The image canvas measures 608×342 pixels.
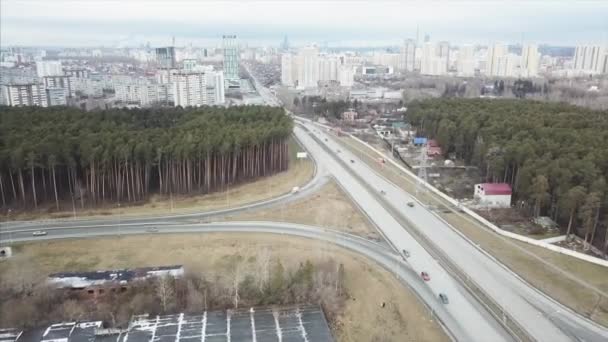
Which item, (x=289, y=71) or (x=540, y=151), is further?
(x=289, y=71)

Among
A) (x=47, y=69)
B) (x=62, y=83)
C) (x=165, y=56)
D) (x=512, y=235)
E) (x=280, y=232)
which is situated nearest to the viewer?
(x=512, y=235)

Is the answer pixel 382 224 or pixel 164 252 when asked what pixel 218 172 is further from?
pixel 382 224

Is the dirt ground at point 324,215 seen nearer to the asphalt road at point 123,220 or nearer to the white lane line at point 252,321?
the asphalt road at point 123,220

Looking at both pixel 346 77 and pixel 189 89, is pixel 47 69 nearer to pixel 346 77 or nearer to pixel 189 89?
pixel 189 89

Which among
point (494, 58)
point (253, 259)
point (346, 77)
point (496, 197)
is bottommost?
point (253, 259)

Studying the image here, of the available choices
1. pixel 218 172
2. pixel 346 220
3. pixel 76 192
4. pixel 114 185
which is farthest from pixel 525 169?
pixel 76 192

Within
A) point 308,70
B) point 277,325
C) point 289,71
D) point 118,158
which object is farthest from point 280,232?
point 289,71

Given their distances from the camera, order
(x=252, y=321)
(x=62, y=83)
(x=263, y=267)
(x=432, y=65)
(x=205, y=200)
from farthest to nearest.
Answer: (x=432, y=65), (x=62, y=83), (x=205, y=200), (x=263, y=267), (x=252, y=321)

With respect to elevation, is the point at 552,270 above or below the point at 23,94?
below
